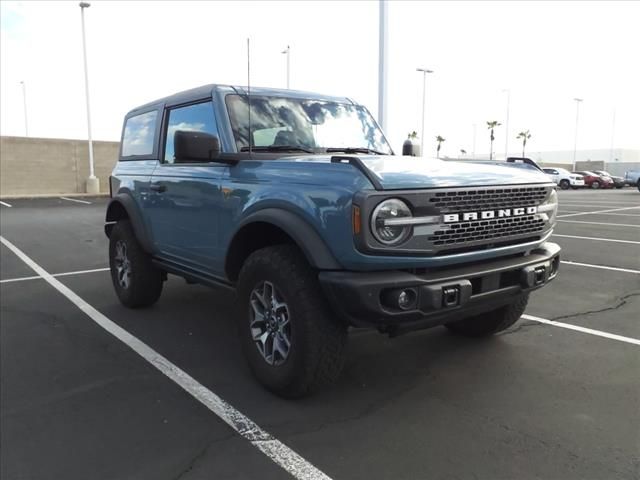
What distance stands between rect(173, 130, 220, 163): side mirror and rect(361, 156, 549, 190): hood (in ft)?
3.55

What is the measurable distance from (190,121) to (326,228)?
2168 millimetres

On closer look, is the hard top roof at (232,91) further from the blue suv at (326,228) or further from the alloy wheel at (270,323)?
the alloy wheel at (270,323)

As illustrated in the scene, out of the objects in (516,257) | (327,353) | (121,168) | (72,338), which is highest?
(121,168)

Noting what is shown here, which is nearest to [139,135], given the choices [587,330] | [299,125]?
[299,125]

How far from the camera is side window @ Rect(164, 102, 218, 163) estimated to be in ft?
13.8

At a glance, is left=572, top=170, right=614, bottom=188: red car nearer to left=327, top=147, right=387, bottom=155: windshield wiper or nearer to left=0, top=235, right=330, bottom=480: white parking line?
left=327, top=147, right=387, bottom=155: windshield wiper

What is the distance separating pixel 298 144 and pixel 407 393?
6.65 ft

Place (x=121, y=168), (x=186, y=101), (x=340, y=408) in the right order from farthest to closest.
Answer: (x=121, y=168) → (x=186, y=101) → (x=340, y=408)

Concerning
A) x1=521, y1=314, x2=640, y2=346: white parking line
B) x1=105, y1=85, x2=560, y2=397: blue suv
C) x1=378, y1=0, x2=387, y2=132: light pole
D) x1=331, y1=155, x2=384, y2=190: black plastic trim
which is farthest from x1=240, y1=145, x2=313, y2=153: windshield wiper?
x1=378, y1=0, x2=387, y2=132: light pole

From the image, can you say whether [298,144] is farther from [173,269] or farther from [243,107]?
[173,269]

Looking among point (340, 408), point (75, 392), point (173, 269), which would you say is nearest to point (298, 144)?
point (173, 269)

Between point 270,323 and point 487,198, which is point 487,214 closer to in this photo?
point 487,198

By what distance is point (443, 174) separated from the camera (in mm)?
3107

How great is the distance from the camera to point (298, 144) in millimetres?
4113
